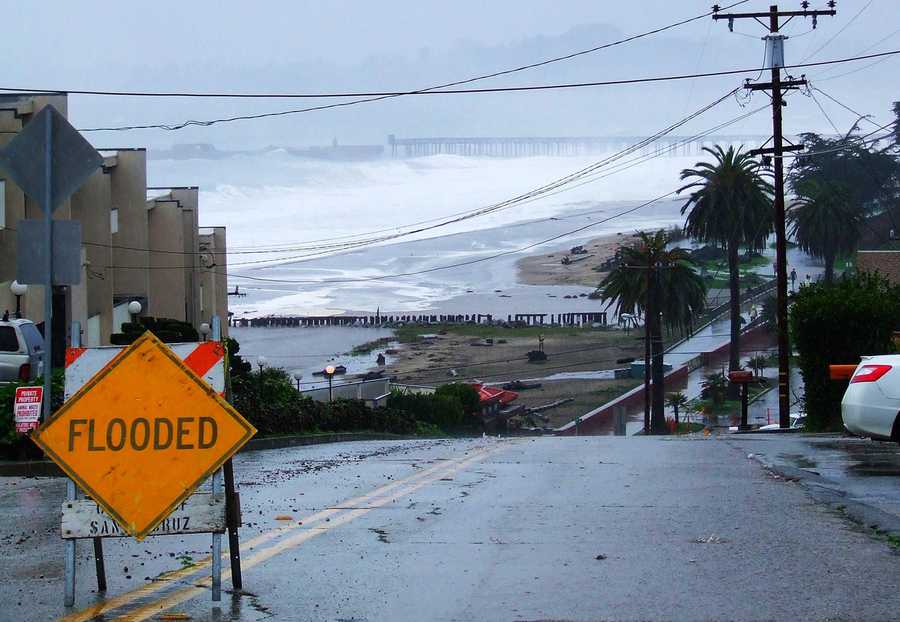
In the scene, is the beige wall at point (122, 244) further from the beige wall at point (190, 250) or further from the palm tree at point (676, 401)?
the palm tree at point (676, 401)

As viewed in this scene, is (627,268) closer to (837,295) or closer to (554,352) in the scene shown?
(554,352)

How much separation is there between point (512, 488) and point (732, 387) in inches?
1852

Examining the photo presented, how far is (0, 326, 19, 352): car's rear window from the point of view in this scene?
2500cm

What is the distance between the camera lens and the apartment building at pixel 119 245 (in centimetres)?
3631

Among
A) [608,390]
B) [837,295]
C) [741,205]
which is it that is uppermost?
[741,205]

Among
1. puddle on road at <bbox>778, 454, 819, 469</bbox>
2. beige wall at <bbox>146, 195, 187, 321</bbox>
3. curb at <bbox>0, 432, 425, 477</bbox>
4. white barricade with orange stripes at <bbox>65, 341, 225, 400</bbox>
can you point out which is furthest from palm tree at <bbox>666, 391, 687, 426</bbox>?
white barricade with orange stripes at <bbox>65, 341, 225, 400</bbox>

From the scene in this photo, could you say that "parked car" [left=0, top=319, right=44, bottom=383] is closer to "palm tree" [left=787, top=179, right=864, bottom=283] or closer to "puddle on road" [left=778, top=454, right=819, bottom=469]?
"puddle on road" [left=778, top=454, right=819, bottom=469]

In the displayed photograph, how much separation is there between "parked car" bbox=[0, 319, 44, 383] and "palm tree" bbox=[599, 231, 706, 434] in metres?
33.5

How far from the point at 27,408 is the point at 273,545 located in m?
8.02

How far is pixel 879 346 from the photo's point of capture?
2962 cm

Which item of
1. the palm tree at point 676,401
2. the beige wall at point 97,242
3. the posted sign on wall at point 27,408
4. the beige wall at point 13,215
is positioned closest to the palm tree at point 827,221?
the palm tree at point 676,401

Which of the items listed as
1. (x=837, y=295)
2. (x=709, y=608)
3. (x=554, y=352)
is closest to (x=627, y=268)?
(x=554, y=352)

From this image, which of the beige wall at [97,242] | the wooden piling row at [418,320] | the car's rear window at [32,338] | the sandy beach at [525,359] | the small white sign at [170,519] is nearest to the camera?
the small white sign at [170,519]

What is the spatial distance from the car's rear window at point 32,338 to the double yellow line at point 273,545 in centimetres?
1188
